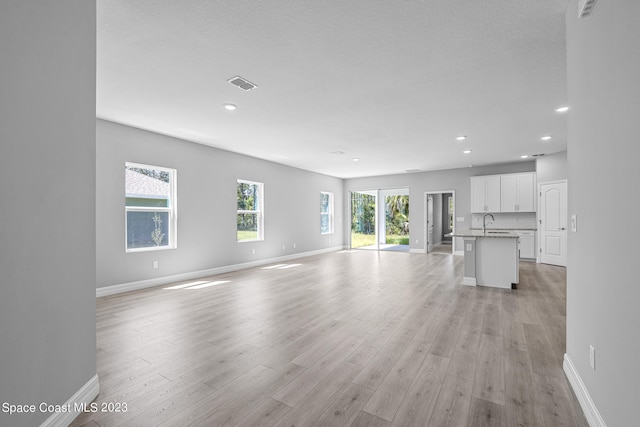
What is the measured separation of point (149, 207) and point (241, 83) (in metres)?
3.15

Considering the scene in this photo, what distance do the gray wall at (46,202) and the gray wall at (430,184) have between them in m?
9.12

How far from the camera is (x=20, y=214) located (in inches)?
56.5

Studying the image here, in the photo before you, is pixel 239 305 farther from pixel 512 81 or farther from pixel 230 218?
pixel 512 81

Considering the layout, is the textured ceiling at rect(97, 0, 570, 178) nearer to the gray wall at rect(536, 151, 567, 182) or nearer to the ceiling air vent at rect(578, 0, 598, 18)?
the ceiling air vent at rect(578, 0, 598, 18)

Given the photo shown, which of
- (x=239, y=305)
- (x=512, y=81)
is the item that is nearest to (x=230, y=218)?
(x=239, y=305)

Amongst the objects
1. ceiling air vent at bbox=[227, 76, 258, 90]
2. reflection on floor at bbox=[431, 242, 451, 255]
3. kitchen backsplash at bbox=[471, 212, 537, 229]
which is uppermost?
ceiling air vent at bbox=[227, 76, 258, 90]

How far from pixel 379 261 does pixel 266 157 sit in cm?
406

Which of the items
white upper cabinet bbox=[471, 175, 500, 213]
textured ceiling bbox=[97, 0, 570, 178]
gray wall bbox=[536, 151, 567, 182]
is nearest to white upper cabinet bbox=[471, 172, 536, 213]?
white upper cabinet bbox=[471, 175, 500, 213]

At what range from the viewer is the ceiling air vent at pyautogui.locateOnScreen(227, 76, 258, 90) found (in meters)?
3.16

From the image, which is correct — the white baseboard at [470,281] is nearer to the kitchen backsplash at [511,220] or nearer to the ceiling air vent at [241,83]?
the kitchen backsplash at [511,220]

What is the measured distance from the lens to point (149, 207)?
16.9ft

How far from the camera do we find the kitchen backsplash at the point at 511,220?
8.12 metres

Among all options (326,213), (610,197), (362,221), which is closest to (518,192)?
(362,221)

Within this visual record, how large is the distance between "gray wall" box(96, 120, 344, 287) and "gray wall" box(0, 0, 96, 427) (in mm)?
3085
